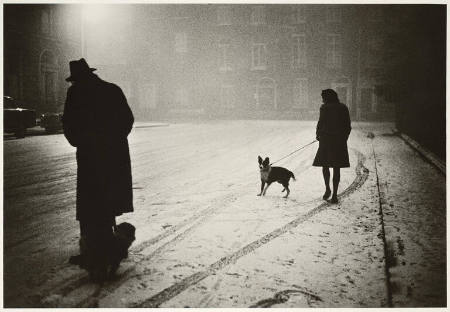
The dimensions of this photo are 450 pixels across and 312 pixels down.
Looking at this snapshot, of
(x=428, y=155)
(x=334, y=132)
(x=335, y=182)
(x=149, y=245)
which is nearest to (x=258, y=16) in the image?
(x=428, y=155)

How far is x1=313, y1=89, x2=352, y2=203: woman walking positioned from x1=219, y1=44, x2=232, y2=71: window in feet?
100

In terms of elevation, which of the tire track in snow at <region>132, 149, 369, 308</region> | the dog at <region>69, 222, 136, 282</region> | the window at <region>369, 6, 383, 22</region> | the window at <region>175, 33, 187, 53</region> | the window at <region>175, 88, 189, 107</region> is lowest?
the tire track in snow at <region>132, 149, 369, 308</region>

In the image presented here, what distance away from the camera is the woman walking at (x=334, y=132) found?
5997 millimetres

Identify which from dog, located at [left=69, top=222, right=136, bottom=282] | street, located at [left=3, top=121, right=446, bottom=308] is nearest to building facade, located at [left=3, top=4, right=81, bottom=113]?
street, located at [left=3, top=121, right=446, bottom=308]

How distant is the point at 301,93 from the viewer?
35969 millimetres

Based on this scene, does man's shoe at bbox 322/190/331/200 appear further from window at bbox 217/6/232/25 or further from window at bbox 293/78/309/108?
window at bbox 217/6/232/25

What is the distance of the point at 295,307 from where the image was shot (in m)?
3.17

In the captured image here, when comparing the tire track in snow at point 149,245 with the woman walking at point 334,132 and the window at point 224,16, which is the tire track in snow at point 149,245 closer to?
the woman walking at point 334,132

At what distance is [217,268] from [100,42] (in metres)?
33.7

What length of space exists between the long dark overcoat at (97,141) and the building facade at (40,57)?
17.3 meters

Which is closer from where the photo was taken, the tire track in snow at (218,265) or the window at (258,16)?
the tire track in snow at (218,265)

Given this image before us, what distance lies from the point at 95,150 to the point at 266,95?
110 ft

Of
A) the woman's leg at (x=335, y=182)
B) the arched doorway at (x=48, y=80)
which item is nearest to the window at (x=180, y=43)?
the arched doorway at (x=48, y=80)

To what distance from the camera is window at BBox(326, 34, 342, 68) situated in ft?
114
